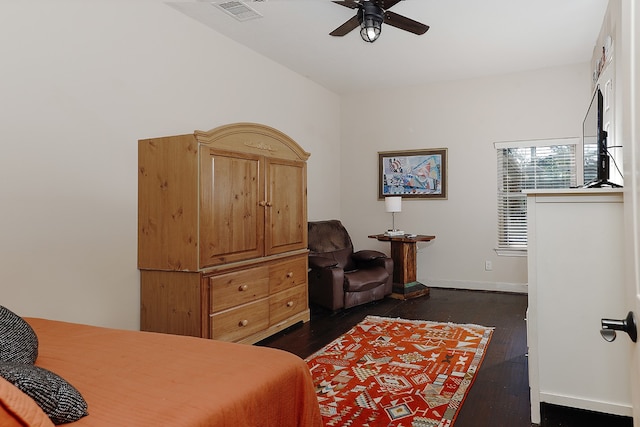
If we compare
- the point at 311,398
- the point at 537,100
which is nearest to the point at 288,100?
the point at 537,100

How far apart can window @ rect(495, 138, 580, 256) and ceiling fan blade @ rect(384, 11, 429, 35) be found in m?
2.75

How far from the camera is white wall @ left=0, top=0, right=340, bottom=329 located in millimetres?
2586

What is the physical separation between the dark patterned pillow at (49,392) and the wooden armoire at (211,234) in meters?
1.90

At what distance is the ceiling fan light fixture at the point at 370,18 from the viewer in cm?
315

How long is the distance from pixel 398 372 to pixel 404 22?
2.56 m

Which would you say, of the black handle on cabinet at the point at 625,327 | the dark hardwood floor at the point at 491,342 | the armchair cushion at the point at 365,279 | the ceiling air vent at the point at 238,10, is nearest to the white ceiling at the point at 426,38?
the ceiling air vent at the point at 238,10

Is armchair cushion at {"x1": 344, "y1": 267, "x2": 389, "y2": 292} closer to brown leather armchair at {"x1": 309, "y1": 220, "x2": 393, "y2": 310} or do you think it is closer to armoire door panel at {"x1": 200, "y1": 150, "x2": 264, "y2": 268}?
brown leather armchair at {"x1": 309, "y1": 220, "x2": 393, "y2": 310}

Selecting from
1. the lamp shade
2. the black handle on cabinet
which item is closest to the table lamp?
the lamp shade

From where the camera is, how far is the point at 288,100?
540 centimetres

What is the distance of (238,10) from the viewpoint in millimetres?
3730

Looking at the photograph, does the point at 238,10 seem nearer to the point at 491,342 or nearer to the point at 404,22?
the point at 404,22

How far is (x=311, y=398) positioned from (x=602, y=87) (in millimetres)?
3830

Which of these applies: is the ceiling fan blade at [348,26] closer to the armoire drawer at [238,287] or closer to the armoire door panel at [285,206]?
the armoire door panel at [285,206]

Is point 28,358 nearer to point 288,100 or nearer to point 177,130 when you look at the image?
point 177,130
